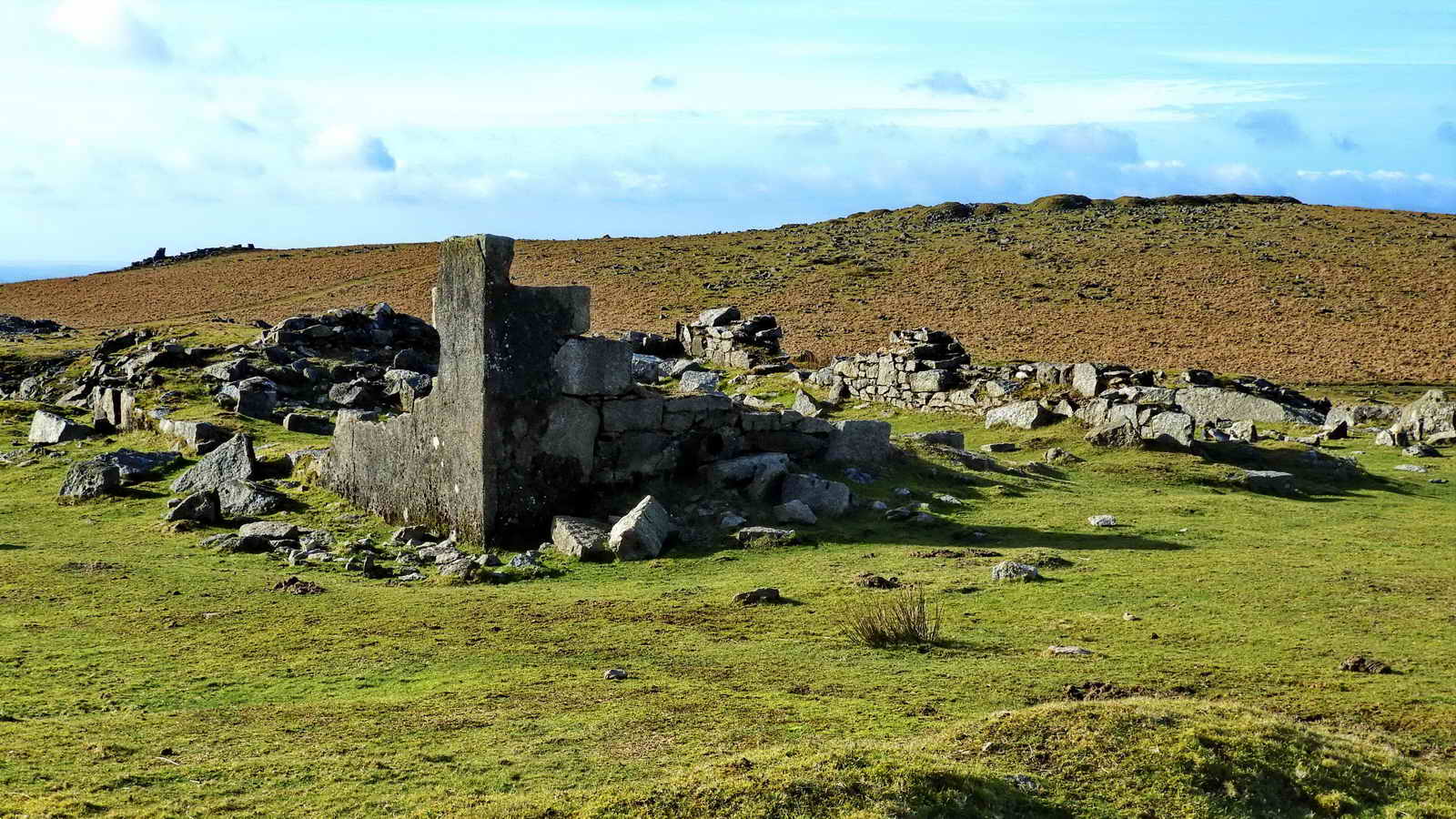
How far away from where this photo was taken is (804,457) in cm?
1634

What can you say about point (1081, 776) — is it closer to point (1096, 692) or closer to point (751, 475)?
point (1096, 692)

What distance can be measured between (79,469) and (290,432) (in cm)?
390

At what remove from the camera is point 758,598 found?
424 inches

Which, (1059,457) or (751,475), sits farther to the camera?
(1059,457)

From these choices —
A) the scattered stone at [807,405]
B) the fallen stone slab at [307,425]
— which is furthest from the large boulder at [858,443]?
the fallen stone slab at [307,425]

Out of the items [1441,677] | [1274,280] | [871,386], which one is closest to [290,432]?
[871,386]

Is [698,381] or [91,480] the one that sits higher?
[698,381]

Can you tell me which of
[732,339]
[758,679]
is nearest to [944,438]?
[758,679]

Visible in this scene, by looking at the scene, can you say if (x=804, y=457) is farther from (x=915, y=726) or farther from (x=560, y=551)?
(x=915, y=726)

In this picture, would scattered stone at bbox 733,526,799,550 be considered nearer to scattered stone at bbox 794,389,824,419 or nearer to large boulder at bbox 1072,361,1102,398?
scattered stone at bbox 794,389,824,419

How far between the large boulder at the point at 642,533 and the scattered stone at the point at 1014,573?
3.62 metres

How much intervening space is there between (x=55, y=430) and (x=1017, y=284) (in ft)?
134

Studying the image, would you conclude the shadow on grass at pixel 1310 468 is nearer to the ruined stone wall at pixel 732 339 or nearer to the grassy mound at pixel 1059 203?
the ruined stone wall at pixel 732 339

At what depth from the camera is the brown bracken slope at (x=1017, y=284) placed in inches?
1543
